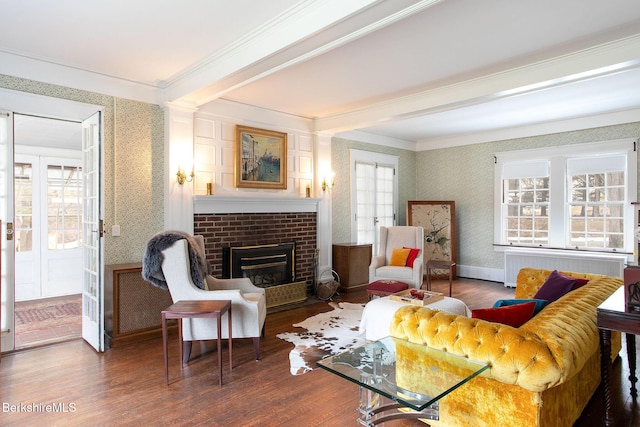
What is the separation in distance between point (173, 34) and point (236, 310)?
237 cm

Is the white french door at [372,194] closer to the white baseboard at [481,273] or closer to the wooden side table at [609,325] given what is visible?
the white baseboard at [481,273]

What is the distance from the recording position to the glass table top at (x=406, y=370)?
1741 millimetres

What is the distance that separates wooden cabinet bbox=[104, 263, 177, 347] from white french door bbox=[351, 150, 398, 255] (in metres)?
3.62

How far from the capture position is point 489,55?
3.58 m

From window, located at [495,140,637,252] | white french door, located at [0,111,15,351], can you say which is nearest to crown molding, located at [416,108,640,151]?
window, located at [495,140,637,252]

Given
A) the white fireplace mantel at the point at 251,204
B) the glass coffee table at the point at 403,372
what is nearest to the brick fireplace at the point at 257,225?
the white fireplace mantel at the point at 251,204

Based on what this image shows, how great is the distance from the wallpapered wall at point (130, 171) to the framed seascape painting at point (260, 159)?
3.38 feet

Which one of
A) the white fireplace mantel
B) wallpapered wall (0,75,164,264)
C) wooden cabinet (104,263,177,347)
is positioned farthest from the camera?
the white fireplace mantel

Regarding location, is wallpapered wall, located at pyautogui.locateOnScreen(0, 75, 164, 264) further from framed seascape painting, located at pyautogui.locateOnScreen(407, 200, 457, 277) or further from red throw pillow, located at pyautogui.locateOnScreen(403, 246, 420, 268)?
framed seascape painting, located at pyautogui.locateOnScreen(407, 200, 457, 277)

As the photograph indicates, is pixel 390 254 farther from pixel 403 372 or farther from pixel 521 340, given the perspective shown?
pixel 521 340

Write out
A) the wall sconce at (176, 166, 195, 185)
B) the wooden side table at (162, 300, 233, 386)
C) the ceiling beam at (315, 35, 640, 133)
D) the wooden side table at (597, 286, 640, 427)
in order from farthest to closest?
the wall sconce at (176, 166, 195, 185) → the ceiling beam at (315, 35, 640, 133) → the wooden side table at (162, 300, 233, 386) → the wooden side table at (597, 286, 640, 427)

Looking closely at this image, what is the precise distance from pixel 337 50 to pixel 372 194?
396 cm

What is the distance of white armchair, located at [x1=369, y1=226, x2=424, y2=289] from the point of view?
5371mm

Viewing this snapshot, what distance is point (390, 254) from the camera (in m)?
5.96
